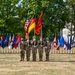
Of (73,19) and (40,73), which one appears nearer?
(40,73)

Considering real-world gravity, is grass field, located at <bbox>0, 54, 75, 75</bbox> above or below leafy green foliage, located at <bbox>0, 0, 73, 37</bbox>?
below

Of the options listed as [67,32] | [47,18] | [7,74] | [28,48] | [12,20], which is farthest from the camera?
[67,32]

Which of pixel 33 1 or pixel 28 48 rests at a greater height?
pixel 33 1

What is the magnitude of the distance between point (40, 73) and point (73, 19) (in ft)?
167

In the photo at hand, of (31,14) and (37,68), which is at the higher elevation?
(31,14)

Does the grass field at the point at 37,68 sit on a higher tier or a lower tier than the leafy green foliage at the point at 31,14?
lower

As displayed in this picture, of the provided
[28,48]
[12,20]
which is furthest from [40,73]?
[12,20]

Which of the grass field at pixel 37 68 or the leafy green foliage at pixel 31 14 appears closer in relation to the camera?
the grass field at pixel 37 68

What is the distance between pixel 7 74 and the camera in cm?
1462

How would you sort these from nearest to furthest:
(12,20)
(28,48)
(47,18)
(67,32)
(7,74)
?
(7,74)
(28,48)
(47,18)
(12,20)
(67,32)

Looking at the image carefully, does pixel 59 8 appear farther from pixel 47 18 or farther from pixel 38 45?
pixel 38 45

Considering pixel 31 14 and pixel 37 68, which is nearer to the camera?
pixel 37 68

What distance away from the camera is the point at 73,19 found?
213ft

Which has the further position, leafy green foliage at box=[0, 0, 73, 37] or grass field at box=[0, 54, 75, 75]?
leafy green foliage at box=[0, 0, 73, 37]
